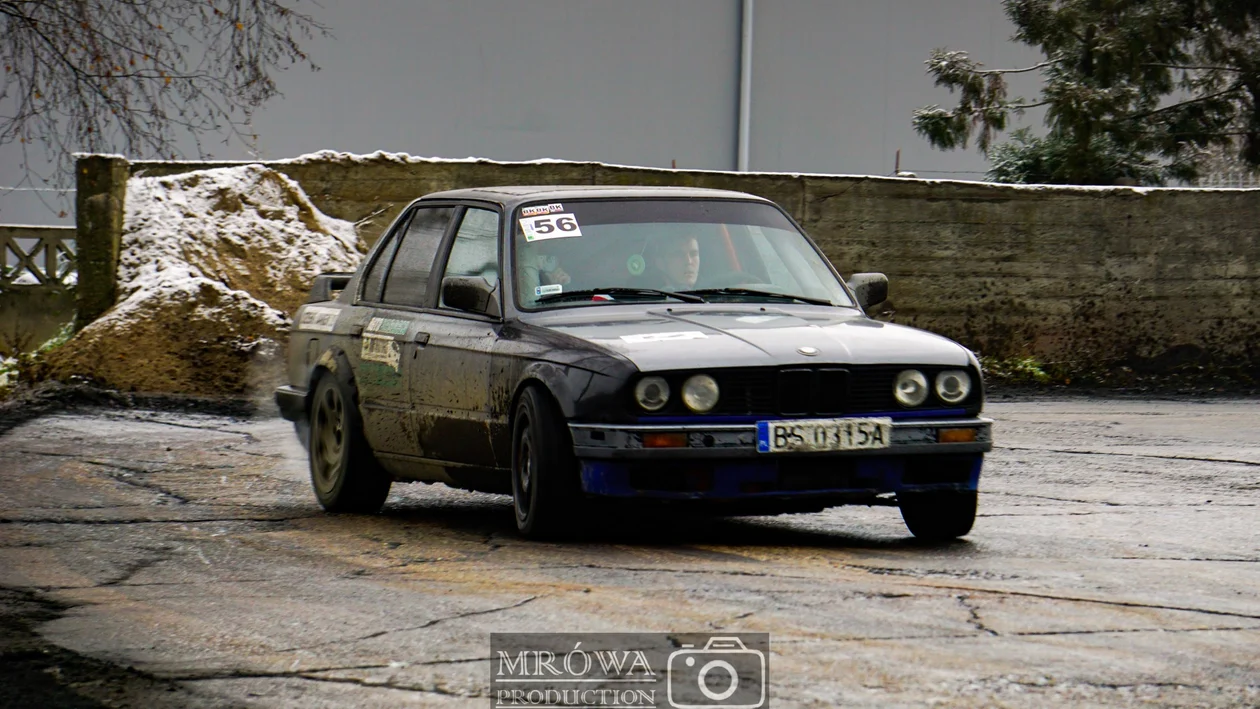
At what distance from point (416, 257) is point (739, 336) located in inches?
85.4

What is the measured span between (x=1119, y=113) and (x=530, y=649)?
19197 millimetres

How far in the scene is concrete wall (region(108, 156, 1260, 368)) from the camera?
1714 centimetres

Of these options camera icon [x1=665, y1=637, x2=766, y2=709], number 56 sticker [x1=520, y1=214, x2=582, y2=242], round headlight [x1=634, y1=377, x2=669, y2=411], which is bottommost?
camera icon [x1=665, y1=637, x2=766, y2=709]

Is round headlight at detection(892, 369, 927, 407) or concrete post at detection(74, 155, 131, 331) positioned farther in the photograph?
concrete post at detection(74, 155, 131, 331)

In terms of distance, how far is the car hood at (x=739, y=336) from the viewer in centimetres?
670

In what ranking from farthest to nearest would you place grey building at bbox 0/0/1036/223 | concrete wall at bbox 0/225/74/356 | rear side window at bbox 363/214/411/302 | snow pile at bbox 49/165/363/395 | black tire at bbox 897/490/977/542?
grey building at bbox 0/0/1036/223 < concrete wall at bbox 0/225/74/356 < snow pile at bbox 49/165/363/395 < rear side window at bbox 363/214/411/302 < black tire at bbox 897/490/977/542

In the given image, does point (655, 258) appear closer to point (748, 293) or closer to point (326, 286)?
point (748, 293)

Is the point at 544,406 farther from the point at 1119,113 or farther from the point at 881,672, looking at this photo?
the point at 1119,113

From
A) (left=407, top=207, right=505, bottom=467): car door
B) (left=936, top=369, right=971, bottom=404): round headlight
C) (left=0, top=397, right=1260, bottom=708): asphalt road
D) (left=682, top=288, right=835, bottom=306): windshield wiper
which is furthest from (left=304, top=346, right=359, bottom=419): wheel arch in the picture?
(left=936, top=369, right=971, bottom=404): round headlight

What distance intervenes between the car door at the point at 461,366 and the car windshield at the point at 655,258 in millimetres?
207

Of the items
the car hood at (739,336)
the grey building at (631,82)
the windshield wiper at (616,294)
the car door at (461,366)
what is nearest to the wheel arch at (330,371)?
Result: the car door at (461,366)

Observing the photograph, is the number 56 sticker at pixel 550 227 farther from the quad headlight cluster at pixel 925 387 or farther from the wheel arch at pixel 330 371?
the quad headlight cluster at pixel 925 387

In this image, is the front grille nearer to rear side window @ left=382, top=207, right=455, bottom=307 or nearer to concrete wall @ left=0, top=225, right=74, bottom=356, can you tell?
rear side window @ left=382, top=207, right=455, bottom=307

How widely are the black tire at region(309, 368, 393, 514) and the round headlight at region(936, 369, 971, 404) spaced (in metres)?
2.75
